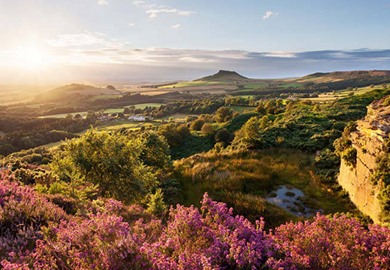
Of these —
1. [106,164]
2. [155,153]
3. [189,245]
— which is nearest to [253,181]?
[155,153]

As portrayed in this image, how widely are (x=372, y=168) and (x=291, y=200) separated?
5.66m

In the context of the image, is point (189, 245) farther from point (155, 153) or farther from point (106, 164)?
point (155, 153)

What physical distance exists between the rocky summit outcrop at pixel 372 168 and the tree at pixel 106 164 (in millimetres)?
13085

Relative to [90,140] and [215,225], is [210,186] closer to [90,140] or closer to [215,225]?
[90,140]

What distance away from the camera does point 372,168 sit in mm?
16203

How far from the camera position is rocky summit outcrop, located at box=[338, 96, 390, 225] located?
1442cm

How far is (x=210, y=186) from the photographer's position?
2062cm

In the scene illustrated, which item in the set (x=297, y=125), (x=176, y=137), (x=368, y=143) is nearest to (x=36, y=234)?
(x=368, y=143)

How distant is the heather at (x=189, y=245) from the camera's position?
13.3 ft

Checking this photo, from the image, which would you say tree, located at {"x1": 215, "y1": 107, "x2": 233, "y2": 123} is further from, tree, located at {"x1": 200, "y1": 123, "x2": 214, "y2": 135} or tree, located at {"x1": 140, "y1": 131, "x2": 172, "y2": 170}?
tree, located at {"x1": 140, "y1": 131, "x2": 172, "y2": 170}

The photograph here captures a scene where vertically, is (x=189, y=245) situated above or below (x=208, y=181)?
above

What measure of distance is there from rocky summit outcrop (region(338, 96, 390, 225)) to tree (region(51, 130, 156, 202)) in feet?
42.9

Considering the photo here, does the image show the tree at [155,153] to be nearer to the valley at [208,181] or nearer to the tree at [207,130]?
the valley at [208,181]

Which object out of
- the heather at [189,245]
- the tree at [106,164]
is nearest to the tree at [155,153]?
the tree at [106,164]
